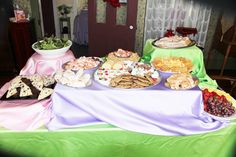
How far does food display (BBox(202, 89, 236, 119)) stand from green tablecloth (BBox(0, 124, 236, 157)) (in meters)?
0.09

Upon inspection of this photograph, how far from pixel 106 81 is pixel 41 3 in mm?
3297

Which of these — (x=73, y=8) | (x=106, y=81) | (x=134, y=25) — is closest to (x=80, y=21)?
(x=73, y=8)

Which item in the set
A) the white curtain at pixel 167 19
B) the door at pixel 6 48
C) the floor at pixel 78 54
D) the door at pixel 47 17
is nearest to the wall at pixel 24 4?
the door at pixel 6 48

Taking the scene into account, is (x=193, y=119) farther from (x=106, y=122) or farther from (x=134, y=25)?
(x=134, y=25)

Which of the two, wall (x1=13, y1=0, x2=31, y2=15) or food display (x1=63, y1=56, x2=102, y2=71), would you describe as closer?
food display (x1=63, y1=56, x2=102, y2=71)

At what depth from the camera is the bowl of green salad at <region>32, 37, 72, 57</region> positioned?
5.48 feet

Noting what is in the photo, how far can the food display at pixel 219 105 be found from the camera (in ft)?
4.51

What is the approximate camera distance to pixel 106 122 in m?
1.37

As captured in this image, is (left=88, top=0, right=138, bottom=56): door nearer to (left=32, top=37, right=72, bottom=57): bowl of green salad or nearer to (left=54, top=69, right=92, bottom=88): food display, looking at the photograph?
(left=32, top=37, right=72, bottom=57): bowl of green salad

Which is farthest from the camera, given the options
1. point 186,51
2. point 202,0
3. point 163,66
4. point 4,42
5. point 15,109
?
point 4,42

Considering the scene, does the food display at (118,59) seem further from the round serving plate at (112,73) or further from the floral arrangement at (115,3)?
the floral arrangement at (115,3)

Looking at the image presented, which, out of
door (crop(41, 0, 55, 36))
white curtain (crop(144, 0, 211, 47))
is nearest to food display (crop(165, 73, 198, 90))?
white curtain (crop(144, 0, 211, 47))

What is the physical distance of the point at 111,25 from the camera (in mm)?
A: 3393
